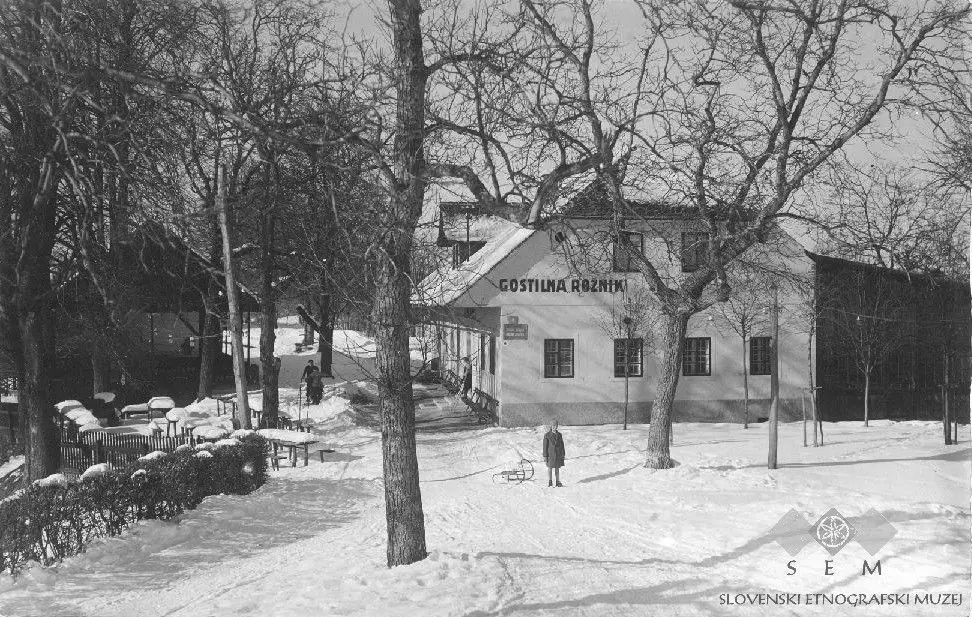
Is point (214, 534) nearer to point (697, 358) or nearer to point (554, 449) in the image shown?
point (554, 449)

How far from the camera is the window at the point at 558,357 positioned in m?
24.2

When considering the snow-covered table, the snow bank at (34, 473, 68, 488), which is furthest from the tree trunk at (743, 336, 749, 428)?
the snow bank at (34, 473, 68, 488)

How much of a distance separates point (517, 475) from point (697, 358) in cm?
1074

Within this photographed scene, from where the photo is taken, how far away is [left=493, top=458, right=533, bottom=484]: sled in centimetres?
1545

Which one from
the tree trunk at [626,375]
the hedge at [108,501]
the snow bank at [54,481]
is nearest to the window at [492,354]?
the tree trunk at [626,375]

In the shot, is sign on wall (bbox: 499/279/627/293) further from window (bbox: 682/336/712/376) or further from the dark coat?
the dark coat

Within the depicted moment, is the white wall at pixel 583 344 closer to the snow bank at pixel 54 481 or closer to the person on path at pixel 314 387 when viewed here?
the person on path at pixel 314 387

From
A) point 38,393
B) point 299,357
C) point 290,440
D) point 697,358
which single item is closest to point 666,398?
point 290,440

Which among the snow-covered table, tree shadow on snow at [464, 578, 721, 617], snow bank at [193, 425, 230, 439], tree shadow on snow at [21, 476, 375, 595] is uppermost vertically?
snow bank at [193, 425, 230, 439]

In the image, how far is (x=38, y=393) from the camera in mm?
11094

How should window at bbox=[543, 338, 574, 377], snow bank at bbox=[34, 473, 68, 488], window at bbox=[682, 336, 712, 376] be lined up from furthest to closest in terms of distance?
window at bbox=[682, 336, 712, 376], window at bbox=[543, 338, 574, 377], snow bank at bbox=[34, 473, 68, 488]

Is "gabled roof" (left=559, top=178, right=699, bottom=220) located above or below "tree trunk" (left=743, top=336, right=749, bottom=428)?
above

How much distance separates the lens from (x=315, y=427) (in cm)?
2417

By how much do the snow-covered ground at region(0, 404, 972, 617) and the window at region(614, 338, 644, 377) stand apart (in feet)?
22.1
